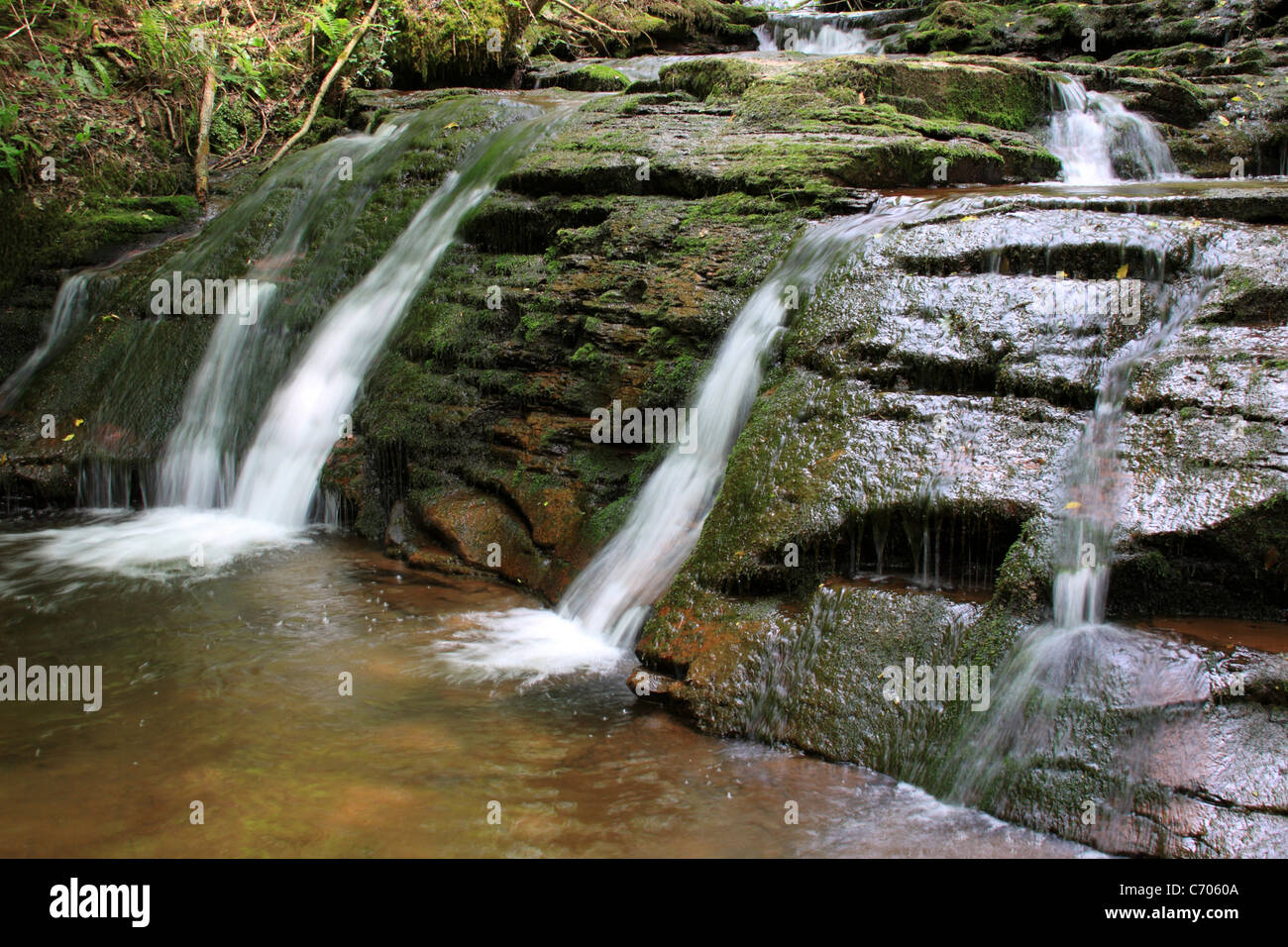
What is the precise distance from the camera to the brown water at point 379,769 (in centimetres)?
305

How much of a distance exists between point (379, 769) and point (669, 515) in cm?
239

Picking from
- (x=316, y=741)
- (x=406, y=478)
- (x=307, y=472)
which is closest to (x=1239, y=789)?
(x=316, y=741)

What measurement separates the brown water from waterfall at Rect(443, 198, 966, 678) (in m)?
0.30

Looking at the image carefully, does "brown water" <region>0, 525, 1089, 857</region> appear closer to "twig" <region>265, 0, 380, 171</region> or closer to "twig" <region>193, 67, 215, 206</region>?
"twig" <region>193, 67, 215, 206</region>

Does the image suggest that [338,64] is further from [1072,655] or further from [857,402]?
[1072,655]

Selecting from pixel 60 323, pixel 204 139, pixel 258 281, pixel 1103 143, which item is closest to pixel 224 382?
pixel 258 281

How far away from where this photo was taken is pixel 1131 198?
5.22 meters

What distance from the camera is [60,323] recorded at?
891 cm

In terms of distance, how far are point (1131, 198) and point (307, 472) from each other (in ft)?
20.4

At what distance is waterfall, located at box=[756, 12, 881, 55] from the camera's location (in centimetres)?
1342

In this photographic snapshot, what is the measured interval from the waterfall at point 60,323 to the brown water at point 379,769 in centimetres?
471

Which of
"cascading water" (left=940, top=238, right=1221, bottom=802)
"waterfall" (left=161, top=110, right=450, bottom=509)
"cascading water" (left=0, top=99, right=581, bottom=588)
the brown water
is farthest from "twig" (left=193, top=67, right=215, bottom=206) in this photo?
"cascading water" (left=940, top=238, right=1221, bottom=802)

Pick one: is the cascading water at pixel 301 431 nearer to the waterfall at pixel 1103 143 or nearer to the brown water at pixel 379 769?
the brown water at pixel 379 769
